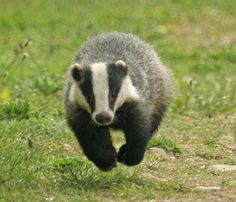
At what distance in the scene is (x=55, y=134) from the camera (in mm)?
8555

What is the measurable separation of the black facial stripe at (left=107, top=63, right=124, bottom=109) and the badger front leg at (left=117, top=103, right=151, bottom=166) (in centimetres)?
29

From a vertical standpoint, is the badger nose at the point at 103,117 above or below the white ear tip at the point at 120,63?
below

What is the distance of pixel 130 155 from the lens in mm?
7211

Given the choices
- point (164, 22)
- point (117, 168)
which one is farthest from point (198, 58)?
point (117, 168)

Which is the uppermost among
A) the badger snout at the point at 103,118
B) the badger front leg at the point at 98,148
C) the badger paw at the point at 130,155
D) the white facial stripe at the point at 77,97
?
the badger snout at the point at 103,118

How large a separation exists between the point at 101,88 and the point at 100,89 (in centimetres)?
1

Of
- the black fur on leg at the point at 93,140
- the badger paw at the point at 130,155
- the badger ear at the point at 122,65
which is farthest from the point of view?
the badger paw at the point at 130,155

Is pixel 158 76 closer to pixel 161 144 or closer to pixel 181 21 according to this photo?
pixel 161 144

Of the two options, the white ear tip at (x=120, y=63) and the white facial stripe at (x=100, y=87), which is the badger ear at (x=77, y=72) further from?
the white ear tip at (x=120, y=63)

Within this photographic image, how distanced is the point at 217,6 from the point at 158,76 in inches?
355

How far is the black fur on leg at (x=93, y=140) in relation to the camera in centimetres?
709

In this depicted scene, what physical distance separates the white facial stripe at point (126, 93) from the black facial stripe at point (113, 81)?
5cm

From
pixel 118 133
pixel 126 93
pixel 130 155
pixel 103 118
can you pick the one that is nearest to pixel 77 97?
pixel 126 93

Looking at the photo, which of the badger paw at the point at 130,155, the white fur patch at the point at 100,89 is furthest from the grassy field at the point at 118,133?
the white fur patch at the point at 100,89
